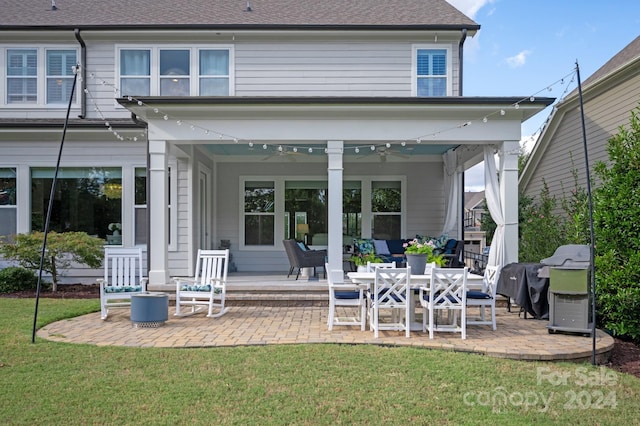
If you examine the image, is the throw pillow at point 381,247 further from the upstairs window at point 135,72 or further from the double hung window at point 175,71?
the upstairs window at point 135,72

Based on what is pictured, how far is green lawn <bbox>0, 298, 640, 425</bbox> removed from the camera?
375cm

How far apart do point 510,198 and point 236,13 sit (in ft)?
24.3

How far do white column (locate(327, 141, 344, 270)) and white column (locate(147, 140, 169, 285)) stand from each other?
2.79m

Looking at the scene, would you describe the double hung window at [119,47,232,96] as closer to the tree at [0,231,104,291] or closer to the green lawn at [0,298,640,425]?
the tree at [0,231,104,291]

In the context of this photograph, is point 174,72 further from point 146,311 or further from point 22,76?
point 146,311

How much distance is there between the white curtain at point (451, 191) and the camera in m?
11.1

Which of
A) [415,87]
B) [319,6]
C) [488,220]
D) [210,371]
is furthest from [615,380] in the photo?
[488,220]

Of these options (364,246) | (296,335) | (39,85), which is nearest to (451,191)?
(364,246)

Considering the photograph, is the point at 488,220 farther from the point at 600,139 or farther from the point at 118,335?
the point at 118,335

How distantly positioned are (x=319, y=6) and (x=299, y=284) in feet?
23.5

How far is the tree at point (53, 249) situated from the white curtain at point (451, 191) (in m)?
7.40

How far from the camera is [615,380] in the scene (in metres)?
4.72

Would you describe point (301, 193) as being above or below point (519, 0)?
below

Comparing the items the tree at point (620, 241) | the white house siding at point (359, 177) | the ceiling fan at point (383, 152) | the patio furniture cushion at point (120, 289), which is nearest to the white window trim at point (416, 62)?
the ceiling fan at point (383, 152)
